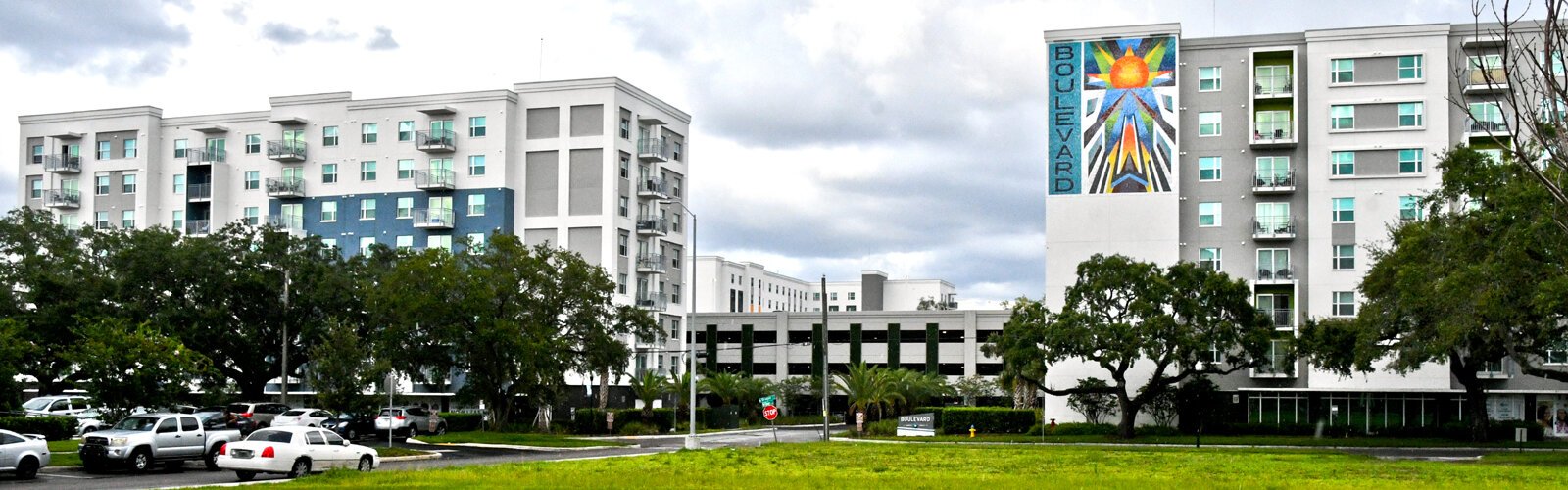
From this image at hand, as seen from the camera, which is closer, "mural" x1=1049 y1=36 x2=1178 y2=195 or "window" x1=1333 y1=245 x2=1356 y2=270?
"window" x1=1333 y1=245 x2=1356 y2=270

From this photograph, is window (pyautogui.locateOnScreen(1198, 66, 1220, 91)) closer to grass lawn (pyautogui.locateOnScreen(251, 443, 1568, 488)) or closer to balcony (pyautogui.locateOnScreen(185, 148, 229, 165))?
grass lawn (pyautogui.locateOnScreen(251, 443, 1568, 488))

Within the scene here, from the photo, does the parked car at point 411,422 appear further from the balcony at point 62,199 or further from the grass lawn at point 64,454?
the balcony at point 62,199

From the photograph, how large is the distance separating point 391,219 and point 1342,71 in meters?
63.4

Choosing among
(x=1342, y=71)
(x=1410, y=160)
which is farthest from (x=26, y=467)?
(x=1410, y=160)

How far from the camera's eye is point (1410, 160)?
76250 millimetres

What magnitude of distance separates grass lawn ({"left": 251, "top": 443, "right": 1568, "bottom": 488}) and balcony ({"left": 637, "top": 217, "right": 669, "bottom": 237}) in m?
55.6

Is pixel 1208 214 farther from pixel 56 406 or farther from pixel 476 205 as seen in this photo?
pixel 56 406

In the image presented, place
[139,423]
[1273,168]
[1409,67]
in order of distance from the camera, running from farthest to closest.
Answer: [1273,168], [1409,67], [139,423]

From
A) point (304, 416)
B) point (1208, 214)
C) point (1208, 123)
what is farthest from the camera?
point (1208, 214)

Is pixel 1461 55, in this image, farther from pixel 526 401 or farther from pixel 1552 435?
pixel 526 401

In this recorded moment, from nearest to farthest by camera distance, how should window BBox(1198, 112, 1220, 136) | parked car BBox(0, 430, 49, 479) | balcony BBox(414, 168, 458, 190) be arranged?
1. parked car BBox(0, 430, 49, 479)
2. window BBox(1198, 112, 1220, 136)
3. balcony BBox(414, 168, 458, 190)

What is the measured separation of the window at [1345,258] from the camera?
252ft

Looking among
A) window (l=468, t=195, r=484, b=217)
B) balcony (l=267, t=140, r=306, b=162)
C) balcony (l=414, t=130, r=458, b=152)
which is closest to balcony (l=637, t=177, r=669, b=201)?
window (l=468, t=195, r=484, b=217)

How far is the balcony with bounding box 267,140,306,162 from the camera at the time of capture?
107m
